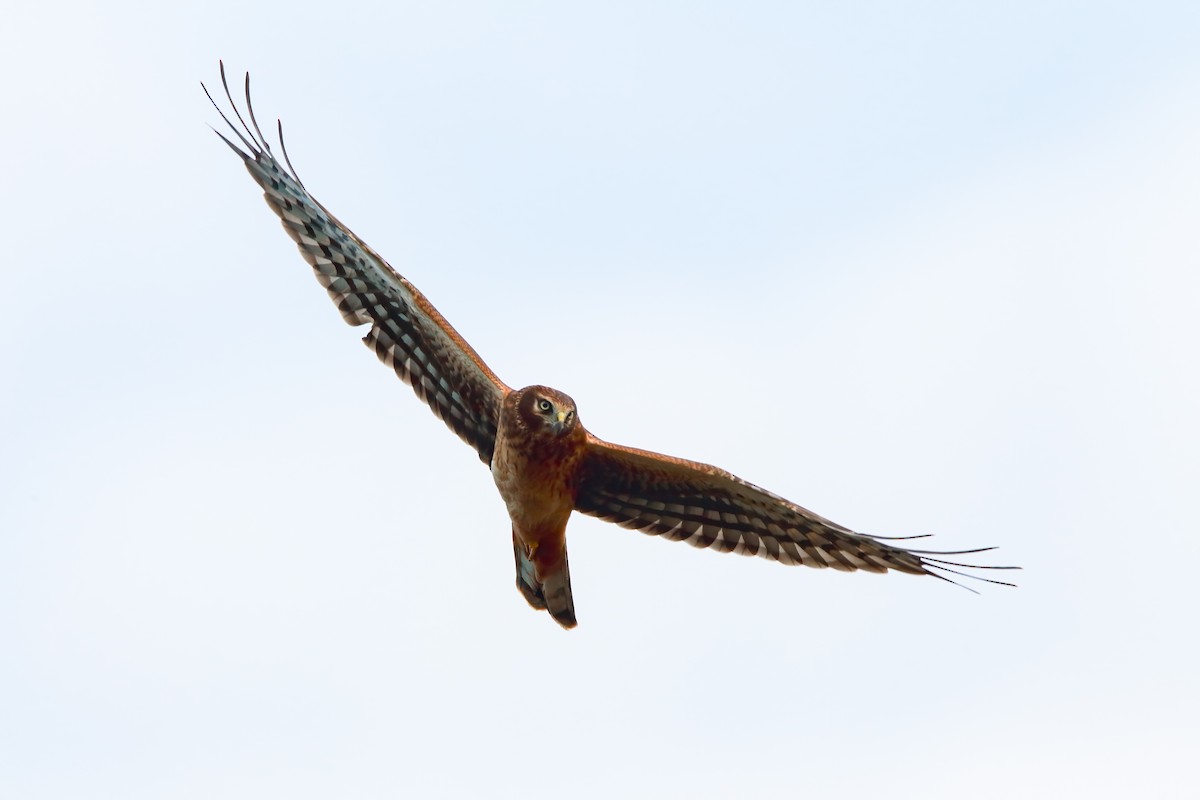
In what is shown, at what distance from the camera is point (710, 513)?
14.9 meters

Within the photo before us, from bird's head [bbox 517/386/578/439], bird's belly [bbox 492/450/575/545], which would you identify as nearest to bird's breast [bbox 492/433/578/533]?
bird's belly [bbox 492/450/575/545]

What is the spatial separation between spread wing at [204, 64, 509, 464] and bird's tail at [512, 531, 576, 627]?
0.88m

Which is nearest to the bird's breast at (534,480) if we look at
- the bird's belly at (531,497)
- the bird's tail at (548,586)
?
the bird's belly at (531,497)

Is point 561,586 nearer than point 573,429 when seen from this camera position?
No

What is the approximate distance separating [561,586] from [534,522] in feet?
2.81

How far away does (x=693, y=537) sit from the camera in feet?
49.0

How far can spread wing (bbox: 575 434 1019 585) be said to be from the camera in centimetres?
1433

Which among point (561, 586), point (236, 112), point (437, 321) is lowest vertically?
point (561, 586)

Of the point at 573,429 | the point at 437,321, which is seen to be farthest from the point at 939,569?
the point at 437,321

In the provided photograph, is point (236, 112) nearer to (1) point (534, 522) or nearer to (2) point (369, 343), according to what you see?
(2) point (369, 343)

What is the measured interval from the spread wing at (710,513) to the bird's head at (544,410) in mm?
633

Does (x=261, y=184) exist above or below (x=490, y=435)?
above

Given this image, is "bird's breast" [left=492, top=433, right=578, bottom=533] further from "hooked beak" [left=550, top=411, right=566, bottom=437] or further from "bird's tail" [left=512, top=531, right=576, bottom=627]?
"bird's tail" [left=512, top=531, right=576, bottom=627]

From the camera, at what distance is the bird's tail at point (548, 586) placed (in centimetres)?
1462
